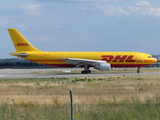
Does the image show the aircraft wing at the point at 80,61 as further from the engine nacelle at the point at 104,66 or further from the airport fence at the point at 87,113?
the airport fence at the point at 87,113

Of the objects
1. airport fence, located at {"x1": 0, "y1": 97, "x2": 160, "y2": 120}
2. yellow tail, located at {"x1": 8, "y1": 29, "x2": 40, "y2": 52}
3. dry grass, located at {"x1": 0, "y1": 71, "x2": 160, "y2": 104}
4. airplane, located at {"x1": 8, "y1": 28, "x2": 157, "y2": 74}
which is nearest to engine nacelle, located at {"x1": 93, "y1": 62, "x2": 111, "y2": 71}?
airplane, located at {"x1": 8, "y1": 28, "x2": 157, "y2": 74}

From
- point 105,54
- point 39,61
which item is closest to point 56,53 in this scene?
point 39,61

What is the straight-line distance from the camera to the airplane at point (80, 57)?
47156 millimetres

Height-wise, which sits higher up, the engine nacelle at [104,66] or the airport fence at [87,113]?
the engine nacelle at [104,66]

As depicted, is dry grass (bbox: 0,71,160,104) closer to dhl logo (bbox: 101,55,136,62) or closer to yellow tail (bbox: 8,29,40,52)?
dhl logo (bbox: 101,55,136,62)

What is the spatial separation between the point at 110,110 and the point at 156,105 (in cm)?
221

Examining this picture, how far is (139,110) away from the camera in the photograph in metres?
12.6

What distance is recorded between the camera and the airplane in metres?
47.2

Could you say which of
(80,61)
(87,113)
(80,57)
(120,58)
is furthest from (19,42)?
(87,113)

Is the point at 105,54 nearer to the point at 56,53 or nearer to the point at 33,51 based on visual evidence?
the point at 56,53

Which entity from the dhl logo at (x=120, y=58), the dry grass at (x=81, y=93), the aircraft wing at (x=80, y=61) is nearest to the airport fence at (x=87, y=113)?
the dry grass at (x=81, y=93)

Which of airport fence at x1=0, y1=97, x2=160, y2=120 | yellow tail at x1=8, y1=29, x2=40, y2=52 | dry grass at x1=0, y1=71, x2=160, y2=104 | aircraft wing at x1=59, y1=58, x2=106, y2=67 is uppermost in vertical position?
yellow tail at x1=8, y1=29, x2=40, y2=52

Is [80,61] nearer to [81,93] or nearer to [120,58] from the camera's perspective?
[120,58]

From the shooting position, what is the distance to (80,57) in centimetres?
4853
